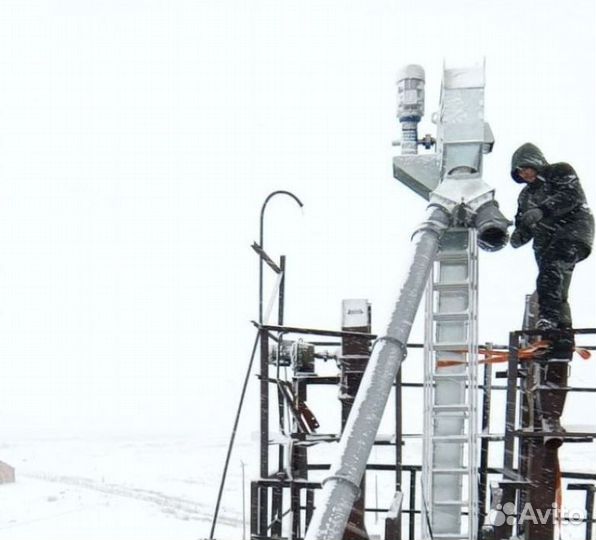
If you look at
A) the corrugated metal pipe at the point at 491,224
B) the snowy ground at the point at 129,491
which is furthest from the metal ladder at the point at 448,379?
the snowy ground at the point at 129,491

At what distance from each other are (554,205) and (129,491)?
6910 cm

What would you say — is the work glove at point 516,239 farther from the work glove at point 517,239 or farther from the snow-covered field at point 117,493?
the snow-covered field at point 117,493

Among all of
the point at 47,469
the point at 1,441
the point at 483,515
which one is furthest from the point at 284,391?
the point at 1,441

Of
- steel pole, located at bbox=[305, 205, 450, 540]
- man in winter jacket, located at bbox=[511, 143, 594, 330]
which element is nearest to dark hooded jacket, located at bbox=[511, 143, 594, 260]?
man in winter jacket, located at bbox=[511, 143, 594, 330]

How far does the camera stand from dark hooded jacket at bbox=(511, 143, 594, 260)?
24.1ft

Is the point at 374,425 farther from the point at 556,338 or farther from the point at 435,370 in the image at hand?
the point at 556,338

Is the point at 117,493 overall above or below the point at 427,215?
below

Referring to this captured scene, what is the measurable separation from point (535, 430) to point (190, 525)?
169ft

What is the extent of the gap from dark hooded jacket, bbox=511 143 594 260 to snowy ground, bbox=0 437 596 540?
22002 millimetres

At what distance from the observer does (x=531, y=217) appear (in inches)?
285

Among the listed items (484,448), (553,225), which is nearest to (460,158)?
(553,225)

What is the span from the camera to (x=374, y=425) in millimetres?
5059

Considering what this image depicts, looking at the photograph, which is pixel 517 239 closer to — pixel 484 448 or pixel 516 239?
pixel 516 239

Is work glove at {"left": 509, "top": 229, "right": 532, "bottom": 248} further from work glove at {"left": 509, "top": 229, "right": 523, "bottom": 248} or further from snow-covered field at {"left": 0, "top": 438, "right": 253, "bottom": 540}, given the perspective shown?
snow-covered field at {"left": 0, "top": 438, "right": 253, "bottom": 540}
